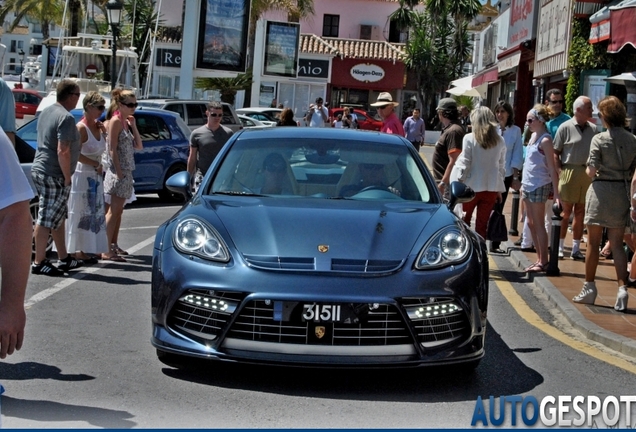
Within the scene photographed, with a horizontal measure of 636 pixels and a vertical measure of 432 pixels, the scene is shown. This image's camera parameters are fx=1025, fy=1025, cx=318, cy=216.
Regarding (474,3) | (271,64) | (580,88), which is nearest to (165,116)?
(580,88)

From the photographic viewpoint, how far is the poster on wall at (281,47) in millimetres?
46969

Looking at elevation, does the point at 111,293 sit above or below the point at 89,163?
below

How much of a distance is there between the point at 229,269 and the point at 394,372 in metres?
1.32

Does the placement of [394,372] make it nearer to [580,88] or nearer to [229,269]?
[229,269]

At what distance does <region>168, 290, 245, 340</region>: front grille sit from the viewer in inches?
221

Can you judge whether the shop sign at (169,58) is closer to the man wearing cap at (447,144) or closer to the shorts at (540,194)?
the man wearing cap at (447,144)

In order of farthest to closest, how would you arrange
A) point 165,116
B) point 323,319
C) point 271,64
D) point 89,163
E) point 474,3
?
point 474,3 → point 271,64 → point 165,116 → point 89,163 → point 323,319

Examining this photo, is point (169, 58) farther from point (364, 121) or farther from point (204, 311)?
point (204, 311)

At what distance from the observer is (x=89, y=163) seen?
34.2 ft

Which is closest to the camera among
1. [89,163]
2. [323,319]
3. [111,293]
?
[323,319]

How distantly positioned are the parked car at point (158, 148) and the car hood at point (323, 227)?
37.1 ft

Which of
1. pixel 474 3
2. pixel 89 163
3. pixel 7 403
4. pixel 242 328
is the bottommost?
pixel 7 403

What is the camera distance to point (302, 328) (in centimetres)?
557

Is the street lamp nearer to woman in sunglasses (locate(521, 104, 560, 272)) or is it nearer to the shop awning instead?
the shop awning
